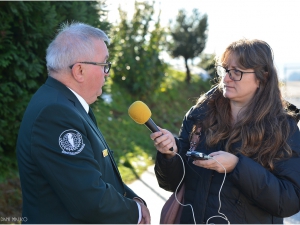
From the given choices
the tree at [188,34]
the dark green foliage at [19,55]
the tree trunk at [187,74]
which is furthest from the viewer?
the tree trunk at [187,74]

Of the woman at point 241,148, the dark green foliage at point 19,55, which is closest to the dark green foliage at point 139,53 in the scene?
the dark green foliage at point 19,55

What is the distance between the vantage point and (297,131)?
343 centimetres

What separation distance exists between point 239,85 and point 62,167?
1484 millimetres

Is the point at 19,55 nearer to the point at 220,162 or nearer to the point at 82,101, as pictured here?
the point at 82,101

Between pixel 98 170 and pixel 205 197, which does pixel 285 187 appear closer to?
pixel 205 197

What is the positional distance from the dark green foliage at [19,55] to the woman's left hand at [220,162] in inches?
118

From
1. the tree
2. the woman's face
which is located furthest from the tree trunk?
the woman's face

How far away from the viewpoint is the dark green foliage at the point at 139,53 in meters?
14.2

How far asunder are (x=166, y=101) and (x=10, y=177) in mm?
10273

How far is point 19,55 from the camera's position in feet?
18.4

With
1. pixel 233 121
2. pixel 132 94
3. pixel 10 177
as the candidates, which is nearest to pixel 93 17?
pixel 10 177

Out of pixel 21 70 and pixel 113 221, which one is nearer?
pixel 113 221

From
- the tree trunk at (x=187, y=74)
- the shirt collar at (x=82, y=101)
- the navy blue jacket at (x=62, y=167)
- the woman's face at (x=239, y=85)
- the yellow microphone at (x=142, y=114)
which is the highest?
the woman's face at (x=239, y=85)

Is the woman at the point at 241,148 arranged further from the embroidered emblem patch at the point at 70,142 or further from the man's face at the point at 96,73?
the embroidered emblem patch at the point at 70,142
